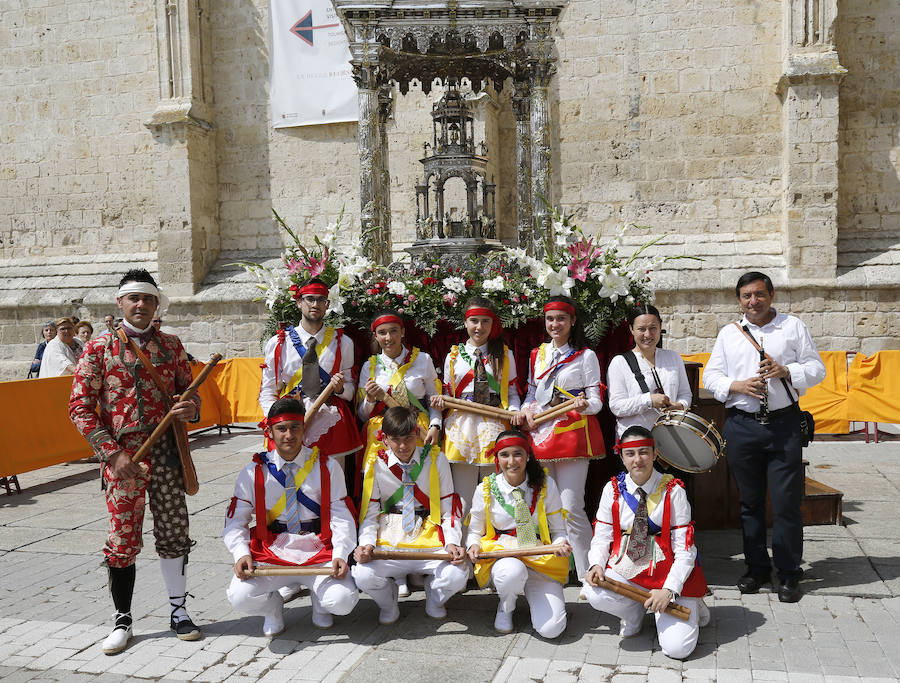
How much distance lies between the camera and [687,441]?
14.6ft

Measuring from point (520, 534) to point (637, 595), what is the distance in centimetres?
71

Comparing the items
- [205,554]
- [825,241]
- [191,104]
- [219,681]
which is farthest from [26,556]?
[825,241]

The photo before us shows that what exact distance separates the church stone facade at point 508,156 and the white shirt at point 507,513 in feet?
29.0

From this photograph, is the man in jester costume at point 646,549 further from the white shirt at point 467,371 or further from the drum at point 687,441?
the white shirt at point 467,371

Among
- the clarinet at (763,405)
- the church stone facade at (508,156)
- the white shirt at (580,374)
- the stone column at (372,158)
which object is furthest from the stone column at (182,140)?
the clarinet at (763,405)

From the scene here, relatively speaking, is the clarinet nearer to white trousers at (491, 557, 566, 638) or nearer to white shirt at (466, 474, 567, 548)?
white shirt at (466, 474, 567, 548)

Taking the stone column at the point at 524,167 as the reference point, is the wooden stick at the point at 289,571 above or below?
below

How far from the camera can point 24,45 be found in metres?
15.3

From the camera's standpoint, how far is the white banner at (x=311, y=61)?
45.6ft

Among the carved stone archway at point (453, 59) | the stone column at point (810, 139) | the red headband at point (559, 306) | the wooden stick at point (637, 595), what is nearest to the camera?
the wooden stick at point (637, 595)

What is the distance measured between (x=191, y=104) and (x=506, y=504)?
39.5 feet

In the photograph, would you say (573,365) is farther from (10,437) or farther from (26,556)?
(10,437)

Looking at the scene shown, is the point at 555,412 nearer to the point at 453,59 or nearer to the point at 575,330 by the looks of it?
the point at 575,330

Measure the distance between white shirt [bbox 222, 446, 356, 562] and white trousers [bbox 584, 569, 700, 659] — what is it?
1341 mm
